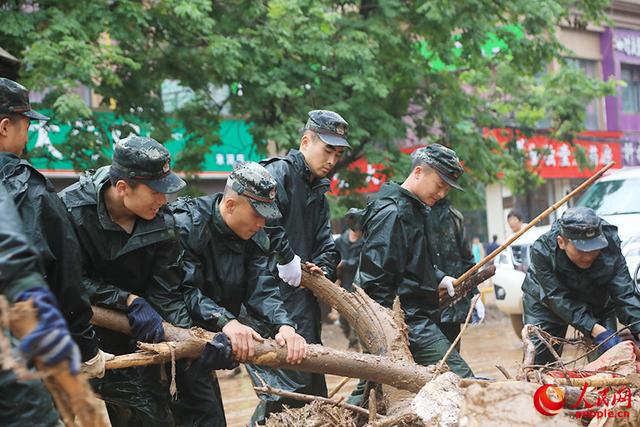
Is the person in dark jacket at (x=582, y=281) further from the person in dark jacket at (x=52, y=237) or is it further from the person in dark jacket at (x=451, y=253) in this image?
the person in dark jacket at (x=52, y=237)

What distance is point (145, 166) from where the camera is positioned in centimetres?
400

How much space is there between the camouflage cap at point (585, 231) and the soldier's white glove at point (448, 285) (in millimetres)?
894

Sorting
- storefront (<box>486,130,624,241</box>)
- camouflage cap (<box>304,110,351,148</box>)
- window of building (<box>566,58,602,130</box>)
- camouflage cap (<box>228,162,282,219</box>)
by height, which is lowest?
storefront (<box>486,130,624,241</box>)

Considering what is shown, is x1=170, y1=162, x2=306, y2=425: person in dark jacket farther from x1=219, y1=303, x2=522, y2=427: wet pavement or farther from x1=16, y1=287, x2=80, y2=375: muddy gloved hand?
x1=16, y1=287, x2=80, y2=375: muddy gloved hand

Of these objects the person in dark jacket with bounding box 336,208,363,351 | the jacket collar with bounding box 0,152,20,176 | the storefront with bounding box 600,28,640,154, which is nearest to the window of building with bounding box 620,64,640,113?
the storefront with bounding box 600,28,640,154

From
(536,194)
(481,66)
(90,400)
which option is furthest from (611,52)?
(90,400)

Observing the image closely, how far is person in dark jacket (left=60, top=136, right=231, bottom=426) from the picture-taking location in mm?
4020

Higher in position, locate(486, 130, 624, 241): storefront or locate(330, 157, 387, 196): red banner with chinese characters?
locate(330, 157, 387, 196): red banner with chinese characters

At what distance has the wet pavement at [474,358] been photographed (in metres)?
7.89

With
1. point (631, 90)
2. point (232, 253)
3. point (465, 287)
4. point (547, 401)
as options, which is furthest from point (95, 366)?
point (631, 90)

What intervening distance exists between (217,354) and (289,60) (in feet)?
25.8

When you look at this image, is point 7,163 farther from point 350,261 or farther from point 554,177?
point 554,177

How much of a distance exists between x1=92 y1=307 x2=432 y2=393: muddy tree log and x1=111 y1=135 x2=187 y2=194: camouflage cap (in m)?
0.67

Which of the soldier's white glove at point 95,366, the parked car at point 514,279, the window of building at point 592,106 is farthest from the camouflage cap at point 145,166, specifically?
the window of building at point 592,106
